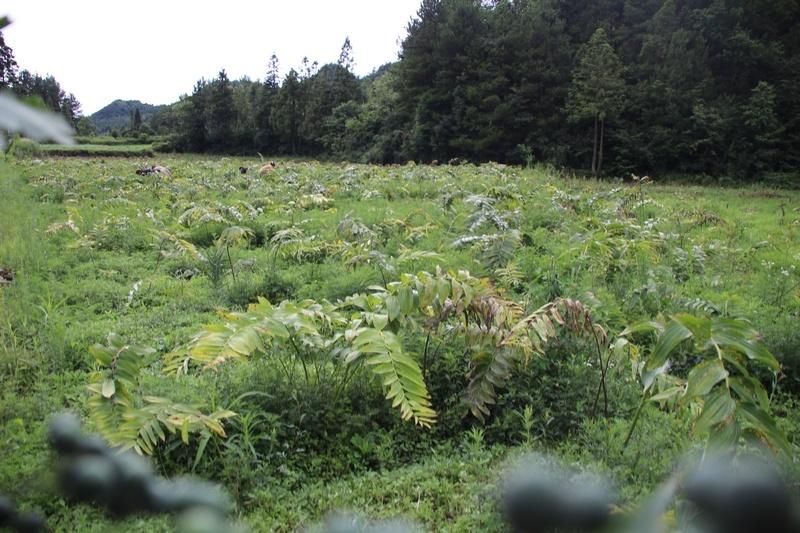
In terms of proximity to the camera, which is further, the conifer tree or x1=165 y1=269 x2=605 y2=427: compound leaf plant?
the conifer tree

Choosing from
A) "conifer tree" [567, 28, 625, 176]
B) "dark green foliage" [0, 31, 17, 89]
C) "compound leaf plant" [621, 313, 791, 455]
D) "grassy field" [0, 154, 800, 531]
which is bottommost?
"grassy field" [0, 154, 800, 531]

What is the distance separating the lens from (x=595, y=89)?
113 ft

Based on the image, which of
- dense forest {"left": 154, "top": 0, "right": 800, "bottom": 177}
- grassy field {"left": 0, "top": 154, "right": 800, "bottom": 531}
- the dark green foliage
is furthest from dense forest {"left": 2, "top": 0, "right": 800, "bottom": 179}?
the dark green foliage

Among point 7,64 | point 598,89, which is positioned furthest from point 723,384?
point 598,89

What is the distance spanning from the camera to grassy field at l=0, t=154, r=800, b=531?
2811 millimetres

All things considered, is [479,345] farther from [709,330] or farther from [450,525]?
[709,330]

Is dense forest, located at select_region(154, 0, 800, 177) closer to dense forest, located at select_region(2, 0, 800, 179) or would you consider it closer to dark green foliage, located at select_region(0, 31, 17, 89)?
dense forest, located at select_region(2, 0, 800, 179)

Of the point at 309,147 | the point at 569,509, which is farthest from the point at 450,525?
the point at 309,147

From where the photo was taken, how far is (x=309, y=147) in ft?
169

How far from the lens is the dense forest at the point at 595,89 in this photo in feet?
111

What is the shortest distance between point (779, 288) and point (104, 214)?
1010 centimetres

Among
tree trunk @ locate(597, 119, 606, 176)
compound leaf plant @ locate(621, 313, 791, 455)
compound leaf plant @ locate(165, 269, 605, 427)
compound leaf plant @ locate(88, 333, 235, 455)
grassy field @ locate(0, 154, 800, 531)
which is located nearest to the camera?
compound leaf plant @ locate(621, 313, 791, 455)

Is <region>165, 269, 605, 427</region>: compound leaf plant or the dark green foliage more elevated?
the dark green foliage

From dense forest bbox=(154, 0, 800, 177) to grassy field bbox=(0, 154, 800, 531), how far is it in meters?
28.3
